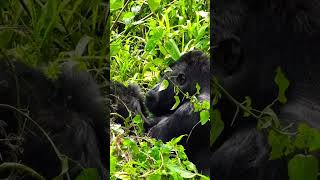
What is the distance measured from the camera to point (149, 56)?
1712mm

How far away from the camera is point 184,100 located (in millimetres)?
1688

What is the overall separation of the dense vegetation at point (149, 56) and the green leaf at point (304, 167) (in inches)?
22.5

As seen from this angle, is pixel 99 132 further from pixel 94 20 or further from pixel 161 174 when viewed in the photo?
pixel 161 174

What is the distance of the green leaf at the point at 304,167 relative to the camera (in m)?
0.59

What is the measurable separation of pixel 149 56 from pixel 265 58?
1.12m

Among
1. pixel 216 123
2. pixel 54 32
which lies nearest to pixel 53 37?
pixel 54 32

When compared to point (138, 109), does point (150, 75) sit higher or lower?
higher

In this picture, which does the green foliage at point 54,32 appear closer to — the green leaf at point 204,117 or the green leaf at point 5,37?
the green leaf at point 5,37

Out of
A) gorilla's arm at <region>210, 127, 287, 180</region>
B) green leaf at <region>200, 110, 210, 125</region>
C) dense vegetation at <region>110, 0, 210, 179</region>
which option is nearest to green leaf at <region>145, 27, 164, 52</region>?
dense vegetation at <region>110, 0, 210, 179</region>

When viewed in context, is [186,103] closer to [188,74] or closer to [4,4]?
[188,74]

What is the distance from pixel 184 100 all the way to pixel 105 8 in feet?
3.60

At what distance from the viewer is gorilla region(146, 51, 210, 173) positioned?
1601 mm

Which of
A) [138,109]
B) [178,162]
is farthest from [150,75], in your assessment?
[178,162]

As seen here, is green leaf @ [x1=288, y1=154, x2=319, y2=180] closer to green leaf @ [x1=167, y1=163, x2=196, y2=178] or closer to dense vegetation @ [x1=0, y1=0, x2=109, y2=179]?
dense vegetation @ [x1=0, y1=0, x2=109, y2=179]
